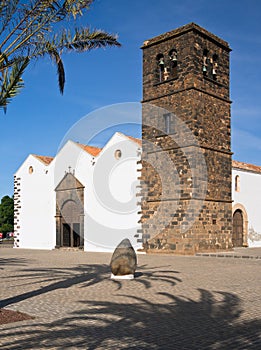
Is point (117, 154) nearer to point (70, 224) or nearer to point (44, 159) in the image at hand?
point (70, 224)

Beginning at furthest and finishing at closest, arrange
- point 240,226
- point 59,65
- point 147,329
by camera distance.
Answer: point 240,226, point 59,65, point 147,329

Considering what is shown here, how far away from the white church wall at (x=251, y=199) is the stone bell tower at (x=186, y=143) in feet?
14.5

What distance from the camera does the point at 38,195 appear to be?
97.6ft

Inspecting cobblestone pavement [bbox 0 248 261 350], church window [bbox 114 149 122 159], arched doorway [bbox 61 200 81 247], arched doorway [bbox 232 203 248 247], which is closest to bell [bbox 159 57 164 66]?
church window [bbox 114 149 122 159]

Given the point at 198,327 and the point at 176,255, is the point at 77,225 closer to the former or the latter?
the point at 176,255

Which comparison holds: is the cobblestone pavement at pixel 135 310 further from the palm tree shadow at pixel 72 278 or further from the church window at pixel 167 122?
the church window at pixel 167 122

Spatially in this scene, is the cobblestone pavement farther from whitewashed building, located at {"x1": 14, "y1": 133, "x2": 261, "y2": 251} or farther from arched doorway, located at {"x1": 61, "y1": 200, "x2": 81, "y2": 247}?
arched doorway, located at {"x1": 61, "y1": 200, "x2": 81, "y2": 247}

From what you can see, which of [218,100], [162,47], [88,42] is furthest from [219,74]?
[88,42]

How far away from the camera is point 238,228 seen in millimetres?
26688

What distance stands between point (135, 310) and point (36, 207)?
23.1m

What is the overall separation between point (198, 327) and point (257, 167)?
25.3 metres

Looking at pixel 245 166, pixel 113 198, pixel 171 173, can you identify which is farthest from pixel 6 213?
pixel 171 173

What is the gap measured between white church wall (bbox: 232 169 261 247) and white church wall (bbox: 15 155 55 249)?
38.6ft

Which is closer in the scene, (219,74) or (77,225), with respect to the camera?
(219,74)
